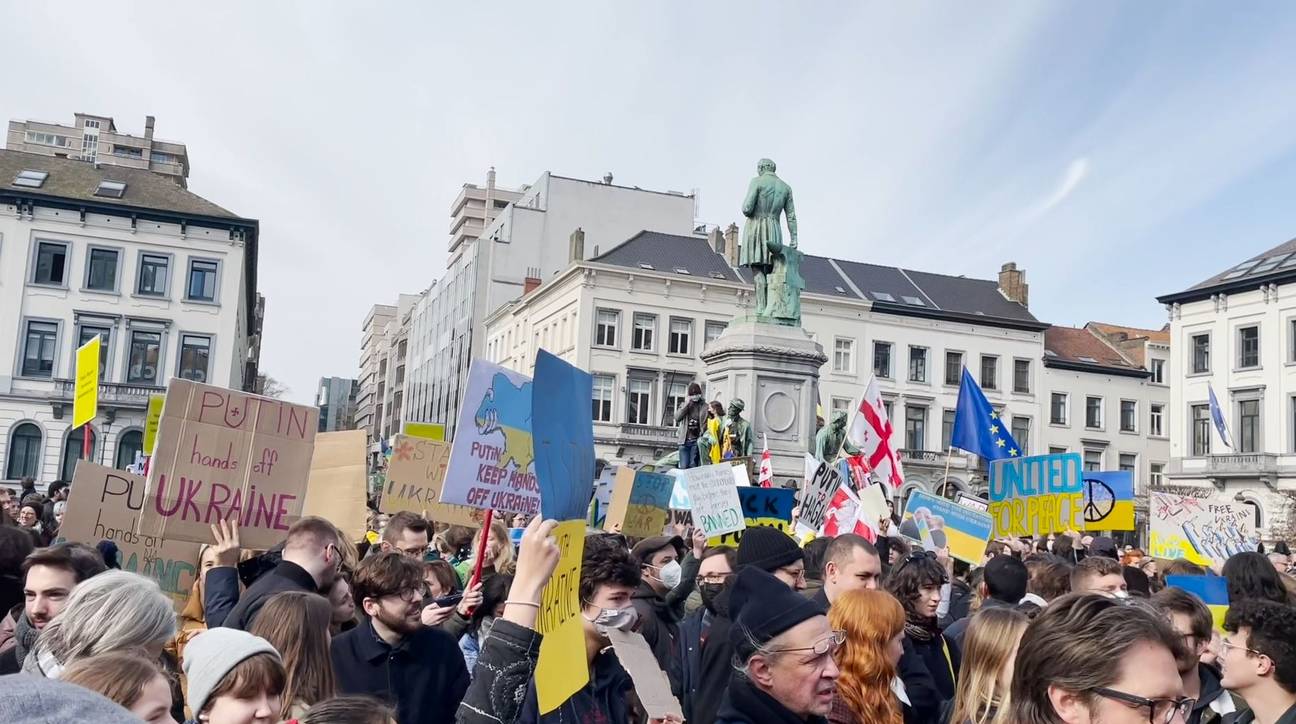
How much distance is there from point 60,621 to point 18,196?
164 feet

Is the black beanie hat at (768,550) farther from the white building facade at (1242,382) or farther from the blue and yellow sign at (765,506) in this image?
the white building facade at (1242,382)

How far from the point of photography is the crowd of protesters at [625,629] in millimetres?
2861

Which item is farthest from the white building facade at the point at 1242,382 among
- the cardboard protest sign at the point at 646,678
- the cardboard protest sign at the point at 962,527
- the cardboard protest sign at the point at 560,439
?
the cardboard protest sign at the point at 560,439

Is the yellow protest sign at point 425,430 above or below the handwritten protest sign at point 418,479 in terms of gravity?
above

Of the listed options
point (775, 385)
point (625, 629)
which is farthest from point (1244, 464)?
point (625, 629)

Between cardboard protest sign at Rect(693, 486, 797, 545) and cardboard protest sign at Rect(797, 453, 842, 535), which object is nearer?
cardboard protest sign at Rect(797, 453, 842, 535)

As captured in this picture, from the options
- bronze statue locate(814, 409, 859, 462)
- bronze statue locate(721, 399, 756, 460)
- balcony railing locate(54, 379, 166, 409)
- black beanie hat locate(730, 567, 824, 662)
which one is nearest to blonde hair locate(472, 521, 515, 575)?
black beanie hat locate(730, 567, 824, 662)

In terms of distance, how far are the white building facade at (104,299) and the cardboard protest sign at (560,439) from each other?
4613 cm

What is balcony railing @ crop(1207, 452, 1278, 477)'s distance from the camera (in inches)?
1914

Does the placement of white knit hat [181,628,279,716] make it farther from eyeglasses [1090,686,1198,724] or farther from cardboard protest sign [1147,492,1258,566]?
cardboard protest sign [1147,492,1258,566]

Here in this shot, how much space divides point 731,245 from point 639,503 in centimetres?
5144

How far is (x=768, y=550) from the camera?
19.1 feet

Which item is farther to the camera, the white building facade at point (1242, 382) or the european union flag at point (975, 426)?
the white building facade at point (1242, 382)

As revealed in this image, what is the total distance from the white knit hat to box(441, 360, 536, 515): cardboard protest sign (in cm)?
192
